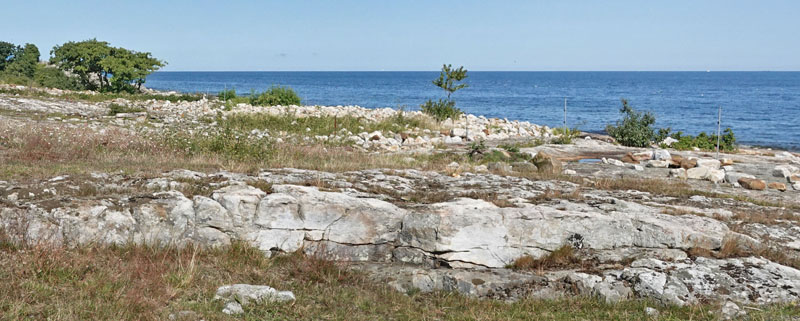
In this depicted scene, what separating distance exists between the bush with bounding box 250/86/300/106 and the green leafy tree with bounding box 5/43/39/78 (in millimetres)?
28032

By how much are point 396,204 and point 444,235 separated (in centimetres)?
113

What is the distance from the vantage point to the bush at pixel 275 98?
121 feet

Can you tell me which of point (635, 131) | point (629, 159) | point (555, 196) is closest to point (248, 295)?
point (555, 196)

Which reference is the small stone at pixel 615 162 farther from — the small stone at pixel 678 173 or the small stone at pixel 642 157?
→ the small stone at pixel 678 173

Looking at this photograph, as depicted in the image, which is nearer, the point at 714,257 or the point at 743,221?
the point at 714,257

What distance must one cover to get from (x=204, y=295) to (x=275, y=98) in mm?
31830

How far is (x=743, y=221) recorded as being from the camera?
9.58m

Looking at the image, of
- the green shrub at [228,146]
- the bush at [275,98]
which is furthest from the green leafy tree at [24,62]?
the green shrub at [228,146]

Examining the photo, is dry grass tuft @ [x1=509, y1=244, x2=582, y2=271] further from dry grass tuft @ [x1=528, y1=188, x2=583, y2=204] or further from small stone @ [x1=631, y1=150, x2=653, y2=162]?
small stone @ [x1=631, y1=150, x2=653, y2=162]

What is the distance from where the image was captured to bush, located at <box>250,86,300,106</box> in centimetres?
3691

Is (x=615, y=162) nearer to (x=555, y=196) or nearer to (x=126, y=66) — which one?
(x=555, y=196)

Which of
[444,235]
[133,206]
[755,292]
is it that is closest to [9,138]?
[133,206]

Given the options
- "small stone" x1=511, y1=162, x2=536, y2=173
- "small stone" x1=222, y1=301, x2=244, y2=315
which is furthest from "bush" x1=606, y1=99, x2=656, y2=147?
"small stone" x1=222, y1=301, x2=244, y2=315

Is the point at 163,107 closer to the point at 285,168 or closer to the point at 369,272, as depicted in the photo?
the point at 285,168
